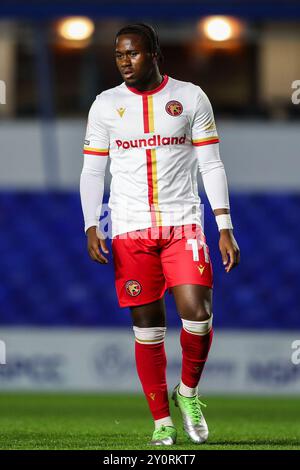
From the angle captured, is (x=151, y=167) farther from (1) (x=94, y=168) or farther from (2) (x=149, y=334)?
(2) (x=149, y=334)

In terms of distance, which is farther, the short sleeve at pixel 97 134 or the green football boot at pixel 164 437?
the short sleeve at pixel 97 134

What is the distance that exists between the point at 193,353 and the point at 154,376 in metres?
0.22

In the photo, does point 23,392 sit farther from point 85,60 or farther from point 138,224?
point 85,60

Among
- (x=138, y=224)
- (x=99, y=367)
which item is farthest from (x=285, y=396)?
(x=138, y=224)

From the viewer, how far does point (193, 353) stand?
6.86 m

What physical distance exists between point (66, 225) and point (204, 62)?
5711 mm

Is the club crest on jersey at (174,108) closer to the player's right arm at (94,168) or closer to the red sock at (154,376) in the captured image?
the player's right arm at (94,168)

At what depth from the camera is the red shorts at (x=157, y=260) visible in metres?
6.77

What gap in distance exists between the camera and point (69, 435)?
24.6ft

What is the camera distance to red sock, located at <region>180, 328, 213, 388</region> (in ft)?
22.4

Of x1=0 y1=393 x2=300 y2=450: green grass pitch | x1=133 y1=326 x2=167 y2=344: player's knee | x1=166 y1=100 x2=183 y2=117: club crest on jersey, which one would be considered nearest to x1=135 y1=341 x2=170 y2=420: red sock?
x1=133 y1=326 x2=167 y2=344: player's knee

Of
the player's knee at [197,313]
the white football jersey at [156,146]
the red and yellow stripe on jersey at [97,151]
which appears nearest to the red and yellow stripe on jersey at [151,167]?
the white football jersey at [156,146]

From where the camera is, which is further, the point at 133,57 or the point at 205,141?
the point at 205,141

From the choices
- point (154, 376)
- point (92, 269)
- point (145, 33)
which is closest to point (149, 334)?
point (154, 376)
